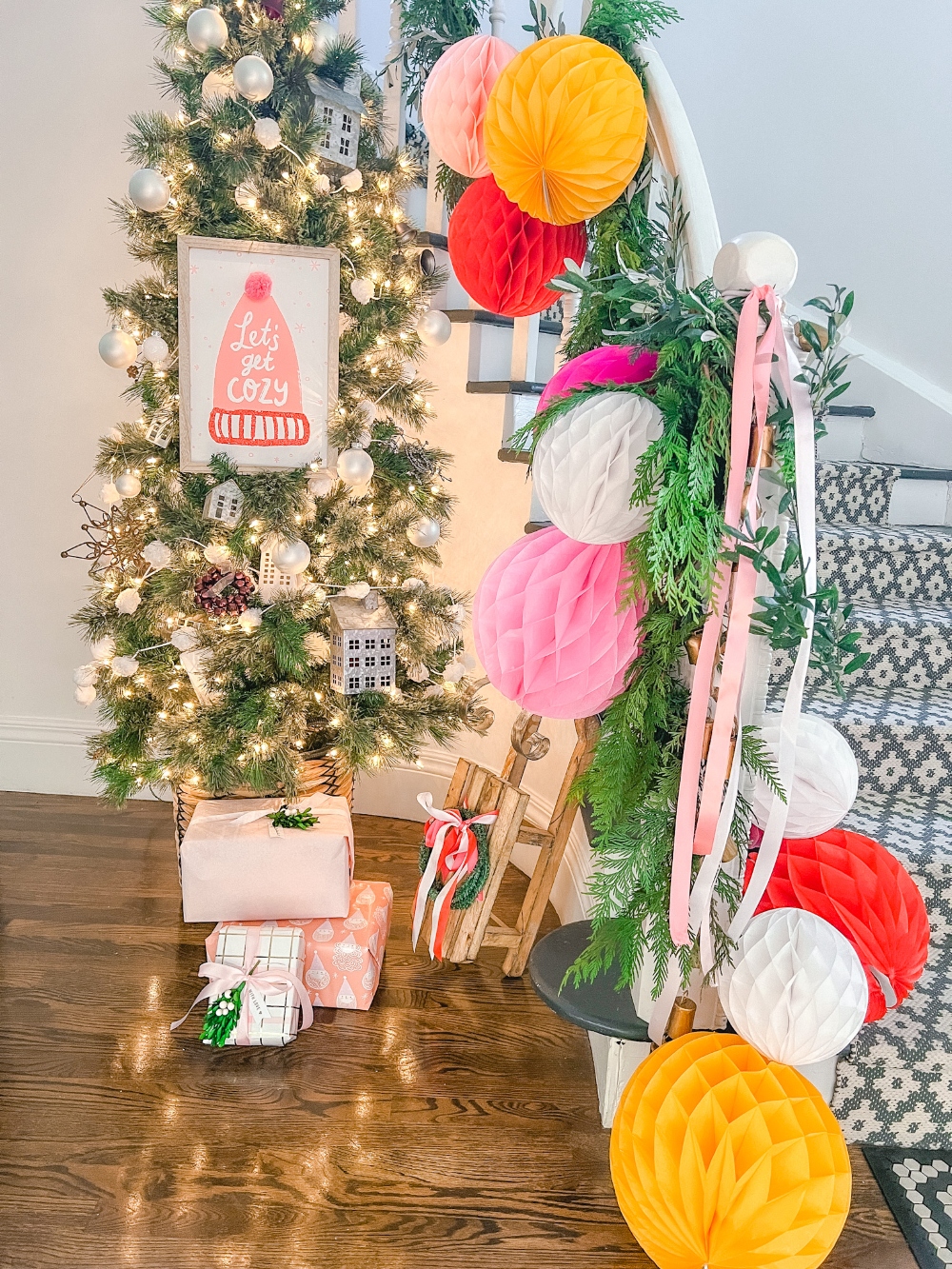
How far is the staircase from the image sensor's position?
4.19 feet

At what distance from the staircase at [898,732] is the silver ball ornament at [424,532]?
2.43ft

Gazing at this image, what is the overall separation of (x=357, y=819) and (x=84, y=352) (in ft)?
4.62

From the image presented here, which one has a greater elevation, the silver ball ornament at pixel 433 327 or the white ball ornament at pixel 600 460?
the silver ball ornament at pixel 433 327

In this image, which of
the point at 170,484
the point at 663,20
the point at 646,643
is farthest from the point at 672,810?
the point at 170,484

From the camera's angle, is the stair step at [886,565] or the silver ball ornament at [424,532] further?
the stair step at [886,565]

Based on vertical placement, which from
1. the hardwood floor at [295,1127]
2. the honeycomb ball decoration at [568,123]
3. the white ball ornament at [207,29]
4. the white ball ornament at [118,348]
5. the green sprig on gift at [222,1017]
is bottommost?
the hardwood floor at [295,1127]

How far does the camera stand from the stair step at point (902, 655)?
6.00 feet

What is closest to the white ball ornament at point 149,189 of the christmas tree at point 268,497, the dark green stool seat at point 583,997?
the christmas tree at point 268,497

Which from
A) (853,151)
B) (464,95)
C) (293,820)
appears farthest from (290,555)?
(853,151)

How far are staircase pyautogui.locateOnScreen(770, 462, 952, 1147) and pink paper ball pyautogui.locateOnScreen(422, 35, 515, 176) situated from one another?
1.06 metres

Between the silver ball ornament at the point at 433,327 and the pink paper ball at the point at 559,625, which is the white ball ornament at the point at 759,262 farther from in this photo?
the silver ball ornament at the point at 433,327

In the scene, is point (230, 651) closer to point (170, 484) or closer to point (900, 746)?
point (170, 484)

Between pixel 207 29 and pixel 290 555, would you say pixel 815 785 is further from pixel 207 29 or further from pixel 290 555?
pixel 207 29

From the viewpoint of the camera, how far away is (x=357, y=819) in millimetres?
2480
